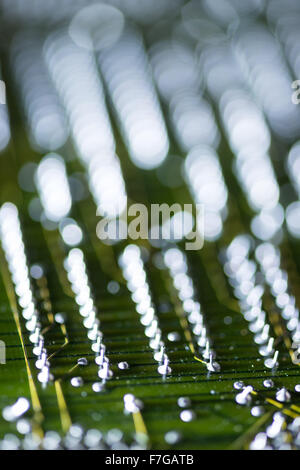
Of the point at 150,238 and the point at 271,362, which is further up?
the point at 150,238

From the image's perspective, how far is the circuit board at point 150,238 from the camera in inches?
28.5

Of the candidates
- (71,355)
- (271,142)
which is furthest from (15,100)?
(71,355)

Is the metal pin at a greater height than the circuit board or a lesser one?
lesser

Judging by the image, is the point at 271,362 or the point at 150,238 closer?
the point at 271,362

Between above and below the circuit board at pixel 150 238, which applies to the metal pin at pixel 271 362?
below

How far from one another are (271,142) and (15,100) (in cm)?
74

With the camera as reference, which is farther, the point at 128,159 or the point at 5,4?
the point at 5,4

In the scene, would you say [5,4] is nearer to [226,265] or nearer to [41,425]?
[226,265]

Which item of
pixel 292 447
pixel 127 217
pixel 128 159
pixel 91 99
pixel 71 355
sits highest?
pixel 91 99

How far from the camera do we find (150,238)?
1066 mm

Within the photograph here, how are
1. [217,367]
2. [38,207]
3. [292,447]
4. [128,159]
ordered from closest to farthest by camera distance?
[292,447] < [217,367] < [38,207] < [128,159]

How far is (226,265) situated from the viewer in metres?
1.01

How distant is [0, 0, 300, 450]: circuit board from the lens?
72 cm

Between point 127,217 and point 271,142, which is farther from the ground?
point 271,142
